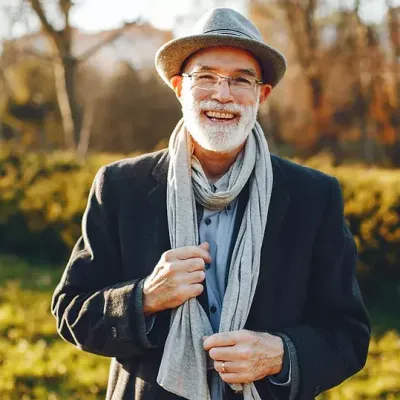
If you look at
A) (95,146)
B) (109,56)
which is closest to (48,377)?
(95,146)

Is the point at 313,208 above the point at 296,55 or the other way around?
the other way around

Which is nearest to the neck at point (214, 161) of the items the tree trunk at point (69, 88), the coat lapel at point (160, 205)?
the coat lapel at point (160, 205)

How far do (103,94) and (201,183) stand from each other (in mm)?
16816

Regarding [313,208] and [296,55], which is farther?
[296,55]

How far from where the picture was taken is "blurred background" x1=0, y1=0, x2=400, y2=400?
16.5 feet

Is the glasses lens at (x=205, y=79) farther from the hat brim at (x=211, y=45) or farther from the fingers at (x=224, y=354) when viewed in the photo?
the fingers at (x=224, y=354)

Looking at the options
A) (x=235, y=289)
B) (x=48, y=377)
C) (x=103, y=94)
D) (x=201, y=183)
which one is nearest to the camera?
(x=235, y=289)

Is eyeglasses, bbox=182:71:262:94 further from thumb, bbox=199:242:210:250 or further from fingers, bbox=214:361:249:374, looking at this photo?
fingers, bbox=214:361:249:374

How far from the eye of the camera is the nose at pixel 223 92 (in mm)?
1971

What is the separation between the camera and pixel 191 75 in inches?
80.4

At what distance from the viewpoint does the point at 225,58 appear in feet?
6.52

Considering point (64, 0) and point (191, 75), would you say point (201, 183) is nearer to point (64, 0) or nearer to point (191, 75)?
point (191, 75)

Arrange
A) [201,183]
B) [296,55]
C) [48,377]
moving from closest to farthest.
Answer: [201,183] → [48,377] → [296,55]

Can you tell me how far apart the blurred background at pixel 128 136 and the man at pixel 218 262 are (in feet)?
8.14
